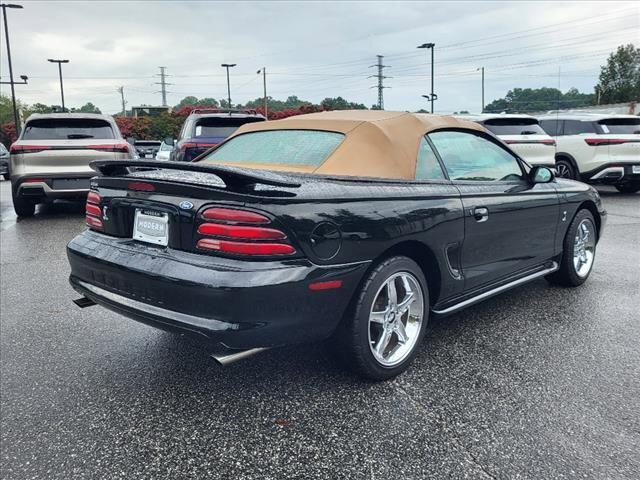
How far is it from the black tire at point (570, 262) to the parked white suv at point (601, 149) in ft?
24.2

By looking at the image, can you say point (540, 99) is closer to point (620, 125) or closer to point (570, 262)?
point (620, 125)

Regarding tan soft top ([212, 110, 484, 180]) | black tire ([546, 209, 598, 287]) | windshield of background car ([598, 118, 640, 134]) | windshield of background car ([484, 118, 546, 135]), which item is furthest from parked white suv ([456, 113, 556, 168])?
tan soft top ([212, 110, 484, 180])

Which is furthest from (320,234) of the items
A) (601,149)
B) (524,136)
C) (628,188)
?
(628,188)

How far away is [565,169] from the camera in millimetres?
11930

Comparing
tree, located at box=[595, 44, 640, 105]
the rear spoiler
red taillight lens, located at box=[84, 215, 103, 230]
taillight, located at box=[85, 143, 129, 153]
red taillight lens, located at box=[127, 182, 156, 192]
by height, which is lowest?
red taillight lens, located at box=[84, 215, 103, 230]

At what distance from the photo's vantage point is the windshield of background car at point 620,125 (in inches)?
435

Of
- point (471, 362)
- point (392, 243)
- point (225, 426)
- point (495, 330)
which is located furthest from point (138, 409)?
point (495, 330)

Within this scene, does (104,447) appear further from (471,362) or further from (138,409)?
(471,362)

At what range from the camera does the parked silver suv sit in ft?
26.3

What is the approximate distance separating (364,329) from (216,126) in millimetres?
7482

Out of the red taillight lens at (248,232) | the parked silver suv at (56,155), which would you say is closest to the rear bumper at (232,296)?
the red taillight lens at (248,232)

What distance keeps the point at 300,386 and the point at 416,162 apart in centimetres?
145

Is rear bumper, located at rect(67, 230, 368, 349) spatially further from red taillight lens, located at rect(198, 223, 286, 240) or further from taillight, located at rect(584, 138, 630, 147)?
taillight, located at rect(584, 138, 630, 147)

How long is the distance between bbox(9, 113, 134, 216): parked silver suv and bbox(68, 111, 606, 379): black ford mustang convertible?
508 cm
